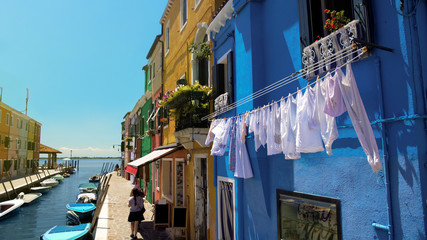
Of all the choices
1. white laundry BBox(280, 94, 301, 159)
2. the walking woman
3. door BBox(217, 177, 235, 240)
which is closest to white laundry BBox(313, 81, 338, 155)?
white laundry BBox(280, 94, 301, 159)

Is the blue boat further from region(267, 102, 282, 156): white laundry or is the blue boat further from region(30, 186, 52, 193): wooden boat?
region(30, 186, 52, 193): wooden boat

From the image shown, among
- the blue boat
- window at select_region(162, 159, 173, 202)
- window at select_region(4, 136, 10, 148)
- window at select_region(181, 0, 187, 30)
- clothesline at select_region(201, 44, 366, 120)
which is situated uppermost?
window at select_region(181, 0, 187, 30)

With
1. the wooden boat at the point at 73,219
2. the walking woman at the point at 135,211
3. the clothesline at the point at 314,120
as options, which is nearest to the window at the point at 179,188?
the walking woman at the point at 135,211

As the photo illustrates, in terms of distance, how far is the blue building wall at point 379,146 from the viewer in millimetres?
3049

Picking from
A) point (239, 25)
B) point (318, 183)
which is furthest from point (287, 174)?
point (239, 25)

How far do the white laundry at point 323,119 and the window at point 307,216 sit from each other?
974mm

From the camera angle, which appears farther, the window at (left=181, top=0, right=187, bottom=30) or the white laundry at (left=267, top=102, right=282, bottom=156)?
the window at (left=181, top=0, right=187, bottom=30)

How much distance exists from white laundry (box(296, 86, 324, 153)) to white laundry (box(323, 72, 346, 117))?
43 cm

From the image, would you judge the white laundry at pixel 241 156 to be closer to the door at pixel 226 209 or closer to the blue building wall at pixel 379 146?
the blue building wall at pixel 379 146

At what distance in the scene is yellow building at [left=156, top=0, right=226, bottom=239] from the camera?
28.9 ft

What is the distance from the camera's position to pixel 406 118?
10.2 ft

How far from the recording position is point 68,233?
11414 mm

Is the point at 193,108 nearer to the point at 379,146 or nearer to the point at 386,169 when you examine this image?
the point at 379,146

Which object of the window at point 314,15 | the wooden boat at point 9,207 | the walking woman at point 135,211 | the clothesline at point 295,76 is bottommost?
the wooden boat at point 9,207
